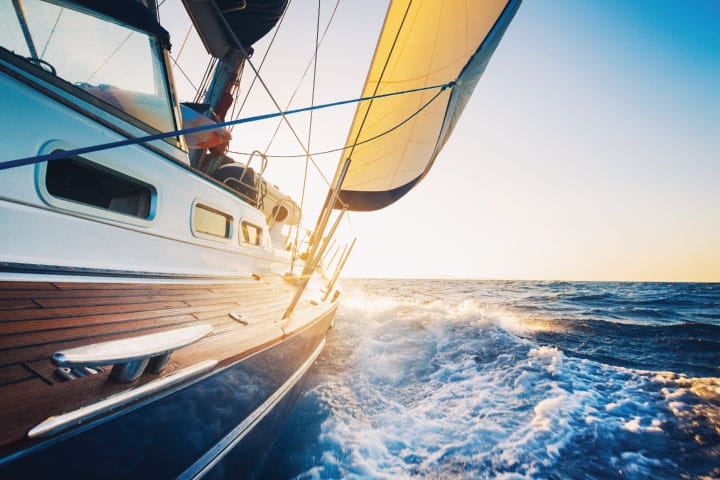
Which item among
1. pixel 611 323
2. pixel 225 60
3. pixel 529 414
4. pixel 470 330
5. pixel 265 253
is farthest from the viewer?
pixel 611 323

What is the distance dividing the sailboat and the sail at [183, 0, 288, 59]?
325 centimetres

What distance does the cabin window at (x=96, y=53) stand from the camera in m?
1.94

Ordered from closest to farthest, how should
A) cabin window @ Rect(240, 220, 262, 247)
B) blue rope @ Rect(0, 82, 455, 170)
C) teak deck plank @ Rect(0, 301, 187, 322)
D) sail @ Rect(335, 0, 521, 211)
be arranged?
1. blue rope @ Rect(0, 82, 455, 170)
2. teak deck plank @ Rect(0, 301, 187, 322)
3. cabin window @ Rect(240, 220, 262, 247)
4. sail @ Rect(335, 0, 521, 211)

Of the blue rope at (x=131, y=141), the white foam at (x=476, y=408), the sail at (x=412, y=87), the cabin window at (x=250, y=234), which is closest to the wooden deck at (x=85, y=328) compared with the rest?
the blue rope at (x=131, y=141)

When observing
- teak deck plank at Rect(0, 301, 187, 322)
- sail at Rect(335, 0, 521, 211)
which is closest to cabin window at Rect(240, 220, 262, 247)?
sail at Rect(335, 0, 521, 211)

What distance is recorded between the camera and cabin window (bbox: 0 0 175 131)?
1.94 meters

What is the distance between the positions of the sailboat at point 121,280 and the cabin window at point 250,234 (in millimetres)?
105

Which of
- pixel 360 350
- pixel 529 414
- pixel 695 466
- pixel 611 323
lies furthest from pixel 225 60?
pixel 611 323

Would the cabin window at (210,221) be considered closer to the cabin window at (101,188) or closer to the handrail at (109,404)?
the cabin window at (101,188)

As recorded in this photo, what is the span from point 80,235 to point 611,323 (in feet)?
41.9

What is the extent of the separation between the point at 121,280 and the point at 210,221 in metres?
1.36

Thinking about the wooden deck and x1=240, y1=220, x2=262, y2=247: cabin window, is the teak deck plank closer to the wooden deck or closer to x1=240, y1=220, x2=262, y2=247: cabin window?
the wooden deck

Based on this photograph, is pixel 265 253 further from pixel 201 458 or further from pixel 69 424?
pixel 69 424

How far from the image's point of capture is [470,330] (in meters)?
7.24
